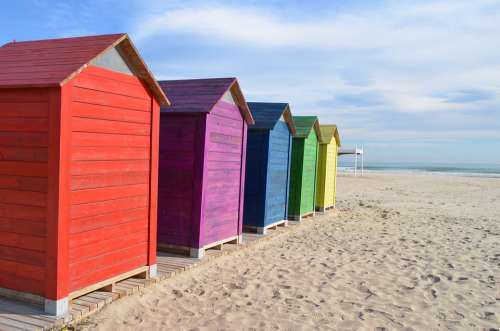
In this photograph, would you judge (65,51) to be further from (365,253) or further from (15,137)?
(365,253)

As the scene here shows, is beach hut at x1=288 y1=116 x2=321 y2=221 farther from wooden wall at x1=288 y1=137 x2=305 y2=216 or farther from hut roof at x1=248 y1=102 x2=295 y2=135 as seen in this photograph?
hut roof at x1=248 y1=102 x2=295 y2=135

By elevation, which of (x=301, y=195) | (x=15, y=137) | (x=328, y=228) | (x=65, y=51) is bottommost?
(x=328, y=228)

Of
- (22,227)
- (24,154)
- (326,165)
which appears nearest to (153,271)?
(22,227)

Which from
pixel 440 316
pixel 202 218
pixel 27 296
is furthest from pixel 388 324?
pixel 27 296

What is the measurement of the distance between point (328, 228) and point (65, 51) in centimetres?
769

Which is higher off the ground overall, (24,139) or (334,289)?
(24,139)

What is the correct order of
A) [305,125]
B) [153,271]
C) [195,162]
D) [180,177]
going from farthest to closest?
[305,125] → [180,177] → [195,162] → [153,271]

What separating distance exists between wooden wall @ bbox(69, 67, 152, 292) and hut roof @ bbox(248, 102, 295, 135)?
154 inches

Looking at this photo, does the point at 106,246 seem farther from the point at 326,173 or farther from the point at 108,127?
the point at 326,173

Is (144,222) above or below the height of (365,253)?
above

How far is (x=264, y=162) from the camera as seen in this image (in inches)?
359

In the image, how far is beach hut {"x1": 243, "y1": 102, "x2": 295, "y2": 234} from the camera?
910 centimetres

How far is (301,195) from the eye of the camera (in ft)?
37.4

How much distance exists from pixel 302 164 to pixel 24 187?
7503 mm
